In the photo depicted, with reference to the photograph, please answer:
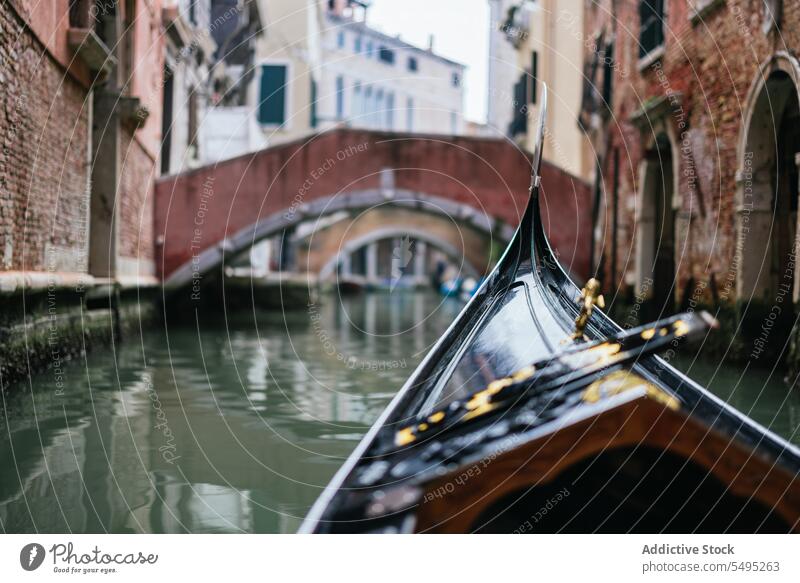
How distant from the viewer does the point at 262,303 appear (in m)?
12.0

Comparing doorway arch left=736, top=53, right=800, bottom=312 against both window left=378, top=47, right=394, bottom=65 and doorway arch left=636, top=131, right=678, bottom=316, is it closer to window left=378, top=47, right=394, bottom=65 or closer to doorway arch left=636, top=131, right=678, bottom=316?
doorway arch left=636, top=131, right=678, bottom=316

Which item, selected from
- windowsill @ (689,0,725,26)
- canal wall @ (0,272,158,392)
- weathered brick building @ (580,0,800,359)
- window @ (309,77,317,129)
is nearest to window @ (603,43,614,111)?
weathered brick building @ (580,0,800,359)

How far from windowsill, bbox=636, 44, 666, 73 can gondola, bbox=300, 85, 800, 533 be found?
513 centimetres

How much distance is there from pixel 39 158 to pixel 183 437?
201cm

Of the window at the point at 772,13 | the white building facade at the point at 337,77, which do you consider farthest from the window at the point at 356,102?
the window at the point at 772,13

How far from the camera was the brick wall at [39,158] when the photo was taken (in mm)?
3727

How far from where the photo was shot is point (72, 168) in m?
5.17

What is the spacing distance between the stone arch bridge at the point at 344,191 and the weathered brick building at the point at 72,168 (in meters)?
0.49

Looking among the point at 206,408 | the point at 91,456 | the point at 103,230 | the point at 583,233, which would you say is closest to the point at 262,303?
the point at 583,233

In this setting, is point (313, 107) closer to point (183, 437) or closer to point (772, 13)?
point (772, 13)

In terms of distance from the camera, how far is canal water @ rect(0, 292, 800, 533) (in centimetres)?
212

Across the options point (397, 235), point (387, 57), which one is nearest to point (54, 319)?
point (397, 235)

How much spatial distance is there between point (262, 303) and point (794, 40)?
884cm

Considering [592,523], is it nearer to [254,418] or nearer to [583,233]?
[254,418]
